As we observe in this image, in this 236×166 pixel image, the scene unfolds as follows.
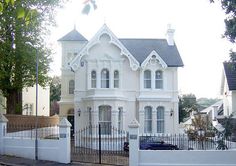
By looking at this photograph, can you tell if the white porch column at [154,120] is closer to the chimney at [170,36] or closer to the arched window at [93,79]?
the arched window at [93,79]

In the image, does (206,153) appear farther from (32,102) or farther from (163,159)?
(32,102)

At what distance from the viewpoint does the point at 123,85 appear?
3597 cm

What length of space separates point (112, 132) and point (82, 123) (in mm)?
3583

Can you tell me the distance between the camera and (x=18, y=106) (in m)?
36.4

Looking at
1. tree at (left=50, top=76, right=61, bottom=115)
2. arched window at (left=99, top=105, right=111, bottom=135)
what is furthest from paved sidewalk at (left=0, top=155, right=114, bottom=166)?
tree at (left=50, top=76, right=61, bottom=115)

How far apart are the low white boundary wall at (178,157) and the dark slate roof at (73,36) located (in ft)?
82.9

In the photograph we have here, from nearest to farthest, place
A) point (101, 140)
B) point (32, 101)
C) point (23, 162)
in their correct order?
1. point (23, 162)
2. point (101, 140)
3. point (32, 101)

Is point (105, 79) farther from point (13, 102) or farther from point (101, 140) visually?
point (13, 102)

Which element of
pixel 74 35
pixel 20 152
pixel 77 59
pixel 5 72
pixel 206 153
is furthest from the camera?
pixel 74 35

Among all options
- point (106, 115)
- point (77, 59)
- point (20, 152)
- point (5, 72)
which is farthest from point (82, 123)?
point (20, 152)

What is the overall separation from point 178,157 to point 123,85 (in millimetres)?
16195

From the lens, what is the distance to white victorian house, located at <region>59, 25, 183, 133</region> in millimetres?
34781

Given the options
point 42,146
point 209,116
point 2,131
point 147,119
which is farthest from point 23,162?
point 209,116

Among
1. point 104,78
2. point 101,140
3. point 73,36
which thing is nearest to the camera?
point 101,140
